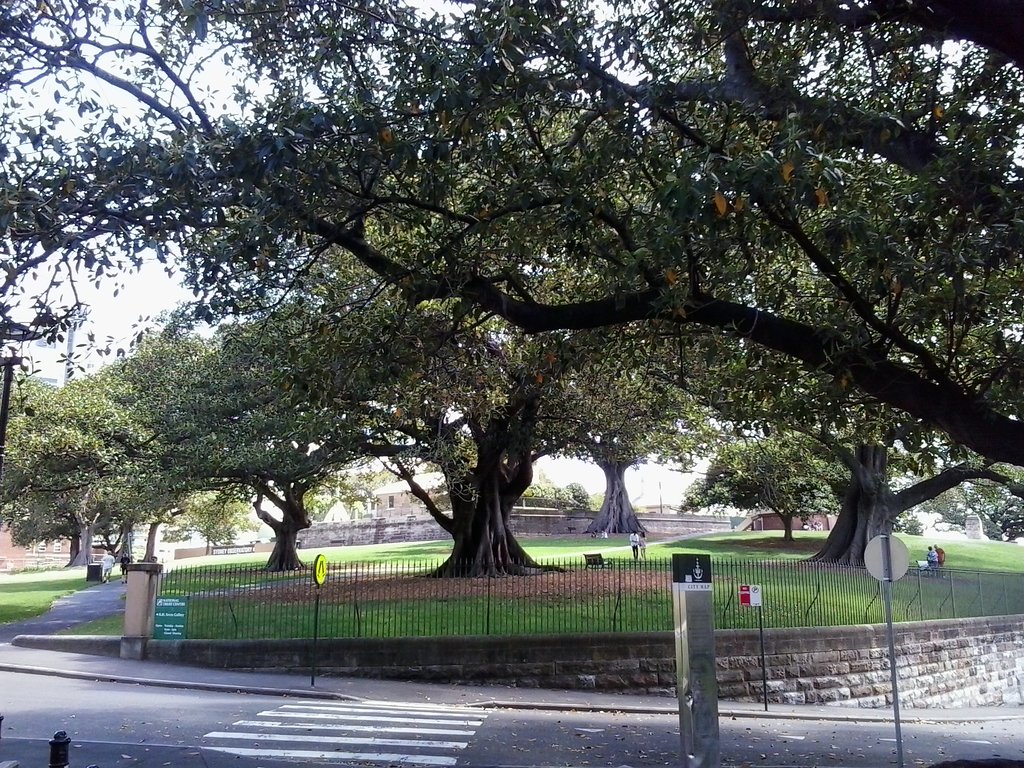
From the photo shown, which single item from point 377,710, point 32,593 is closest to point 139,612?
point 377,710

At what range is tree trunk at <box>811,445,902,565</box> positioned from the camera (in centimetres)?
3356

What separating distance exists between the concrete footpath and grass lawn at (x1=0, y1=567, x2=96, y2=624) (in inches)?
333

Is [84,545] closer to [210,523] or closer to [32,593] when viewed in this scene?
[210,523]

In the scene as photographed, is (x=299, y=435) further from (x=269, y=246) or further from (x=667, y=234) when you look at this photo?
(x=667, y=234)

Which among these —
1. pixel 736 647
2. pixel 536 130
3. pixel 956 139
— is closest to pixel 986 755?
pixel 736 647

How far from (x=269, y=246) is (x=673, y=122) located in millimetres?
4445

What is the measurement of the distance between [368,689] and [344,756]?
5.48 metres

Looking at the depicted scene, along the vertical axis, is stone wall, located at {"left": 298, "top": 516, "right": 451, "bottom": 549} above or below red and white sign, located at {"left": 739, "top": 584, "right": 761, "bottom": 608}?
above

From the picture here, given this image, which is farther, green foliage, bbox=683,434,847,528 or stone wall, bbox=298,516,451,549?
stone wall, bbox=298,516,451,549

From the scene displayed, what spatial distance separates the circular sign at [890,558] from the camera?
11.8 m

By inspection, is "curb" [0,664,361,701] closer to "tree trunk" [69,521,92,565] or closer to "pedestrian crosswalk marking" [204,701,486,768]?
"pedestrian crosswalk marking" [204,701,486,768]

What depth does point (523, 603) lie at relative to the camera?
18938 millimetres

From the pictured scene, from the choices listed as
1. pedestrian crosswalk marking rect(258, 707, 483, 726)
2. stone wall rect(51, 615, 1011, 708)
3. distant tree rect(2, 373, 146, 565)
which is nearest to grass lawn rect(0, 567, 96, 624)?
distant tree rect(2, 373, 146, 565)

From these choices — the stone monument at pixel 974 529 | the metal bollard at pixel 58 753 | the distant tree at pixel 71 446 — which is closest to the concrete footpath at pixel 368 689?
the distant tree at pixel 71 446
